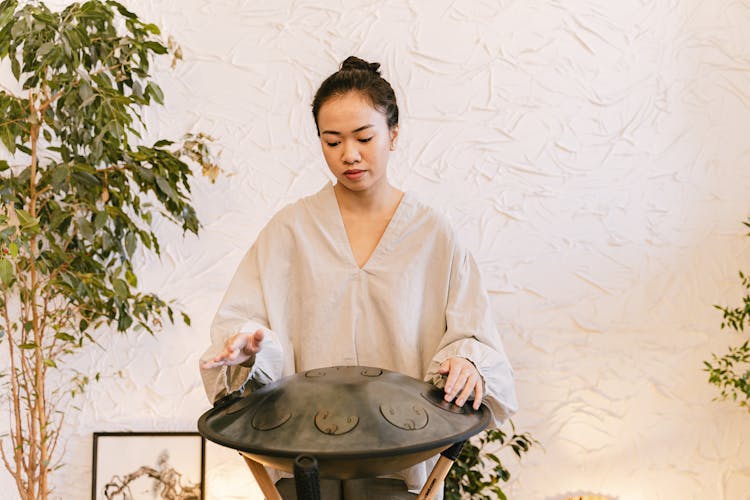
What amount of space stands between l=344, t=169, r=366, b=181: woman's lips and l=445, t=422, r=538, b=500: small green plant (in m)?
1.01

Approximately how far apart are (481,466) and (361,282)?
1.07 metres

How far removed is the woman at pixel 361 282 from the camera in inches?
50.1

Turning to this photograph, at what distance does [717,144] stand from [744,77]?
0.76ft

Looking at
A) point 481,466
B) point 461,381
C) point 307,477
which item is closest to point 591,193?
point 481,466

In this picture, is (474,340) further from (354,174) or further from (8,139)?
(8,139)

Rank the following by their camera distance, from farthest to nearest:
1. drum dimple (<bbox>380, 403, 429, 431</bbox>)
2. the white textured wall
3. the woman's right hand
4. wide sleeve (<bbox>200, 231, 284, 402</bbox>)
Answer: the white textured wall, wide sleeve (<bbox>200, 231, 284, 402</bbox>), the woman's right hand, drum dimple (<bbox>380, 403, 429, 431</bbox>)

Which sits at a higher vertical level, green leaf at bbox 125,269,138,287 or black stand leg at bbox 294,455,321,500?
green leaf at bbox 125,269,138,287

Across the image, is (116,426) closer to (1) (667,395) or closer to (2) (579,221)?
(2) (579,221)

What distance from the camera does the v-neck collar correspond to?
4.48 feet

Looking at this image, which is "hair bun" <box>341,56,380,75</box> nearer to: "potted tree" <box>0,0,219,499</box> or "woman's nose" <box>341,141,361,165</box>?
"woman's nose" <box>341,141,361,165</box>

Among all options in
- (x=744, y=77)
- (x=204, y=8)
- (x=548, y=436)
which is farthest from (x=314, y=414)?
(x=744, y=77)

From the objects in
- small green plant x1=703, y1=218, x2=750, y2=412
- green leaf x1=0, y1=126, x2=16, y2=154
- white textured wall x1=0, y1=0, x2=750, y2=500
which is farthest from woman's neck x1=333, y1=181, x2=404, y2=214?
small green plant x1=703, y1=218, x2=750, y2=412

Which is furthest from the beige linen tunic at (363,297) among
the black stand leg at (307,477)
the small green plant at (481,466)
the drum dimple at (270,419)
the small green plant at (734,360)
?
the small green plant at (734,360)

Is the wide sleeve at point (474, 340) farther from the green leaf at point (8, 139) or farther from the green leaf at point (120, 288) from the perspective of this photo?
the green leaf at point (8, 139)
